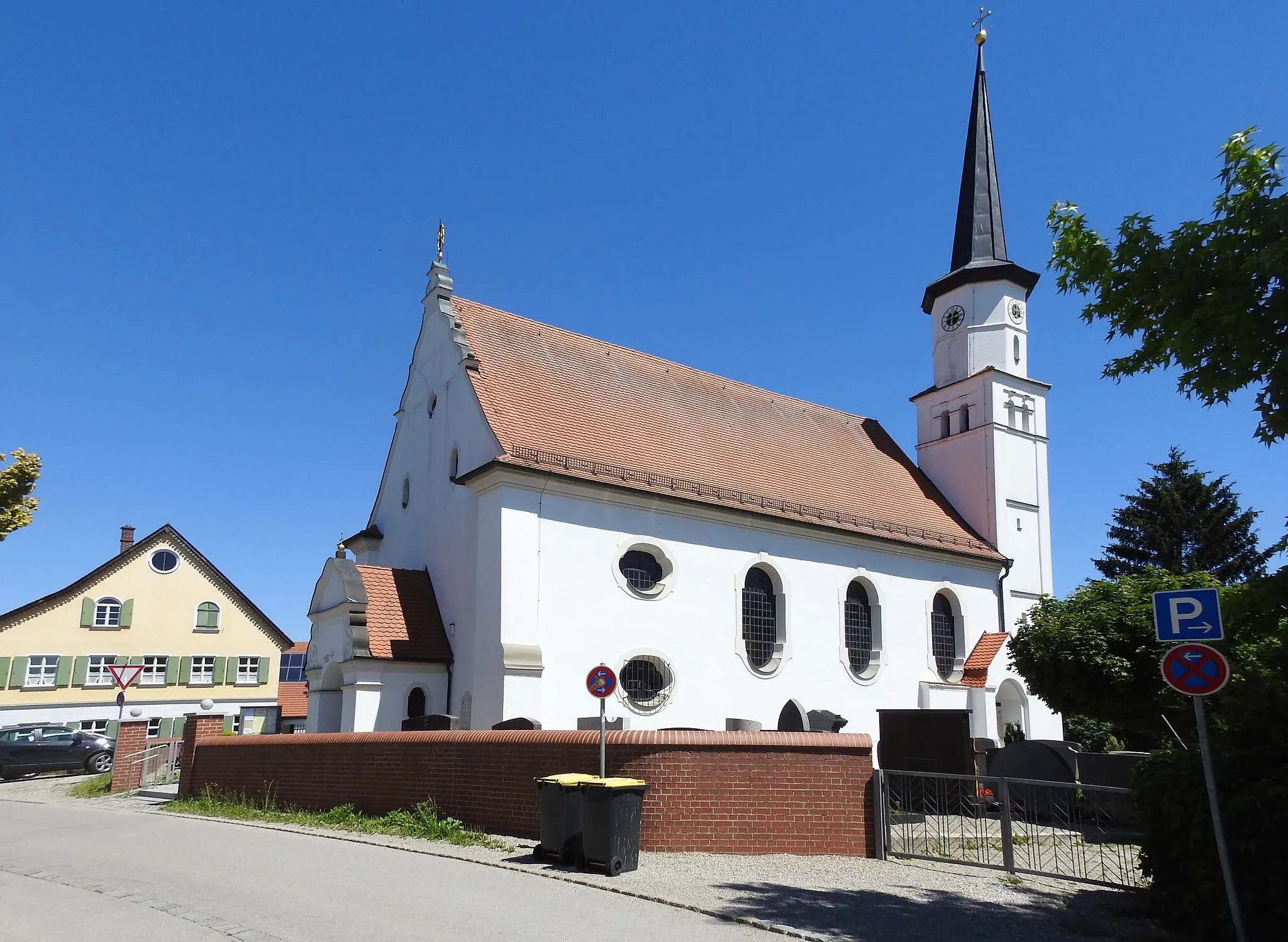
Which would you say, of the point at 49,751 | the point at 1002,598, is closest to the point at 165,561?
the point at 49,751

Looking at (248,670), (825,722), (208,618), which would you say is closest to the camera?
(825,722)

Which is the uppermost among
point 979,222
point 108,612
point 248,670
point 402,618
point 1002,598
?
point 979,222

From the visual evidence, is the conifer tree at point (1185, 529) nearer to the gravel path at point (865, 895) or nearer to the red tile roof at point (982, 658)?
the red tile roof at point (982, 658)

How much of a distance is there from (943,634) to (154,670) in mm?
29016

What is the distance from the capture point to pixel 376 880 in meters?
9.86

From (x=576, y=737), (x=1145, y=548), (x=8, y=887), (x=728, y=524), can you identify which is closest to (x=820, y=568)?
(x=728, y=524)

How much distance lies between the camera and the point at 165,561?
128ft

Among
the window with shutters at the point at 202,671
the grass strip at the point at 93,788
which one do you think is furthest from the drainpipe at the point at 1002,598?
the window with shutters at the point at 202,671

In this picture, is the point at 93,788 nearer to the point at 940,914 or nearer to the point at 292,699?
the point at 940,914

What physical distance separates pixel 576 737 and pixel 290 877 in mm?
3580

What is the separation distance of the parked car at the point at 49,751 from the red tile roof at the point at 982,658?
22.7 m

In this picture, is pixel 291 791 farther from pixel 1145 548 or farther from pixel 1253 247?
pixel 1145 548

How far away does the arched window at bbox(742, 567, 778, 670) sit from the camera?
2339 cm

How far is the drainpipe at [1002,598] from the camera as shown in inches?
1154
